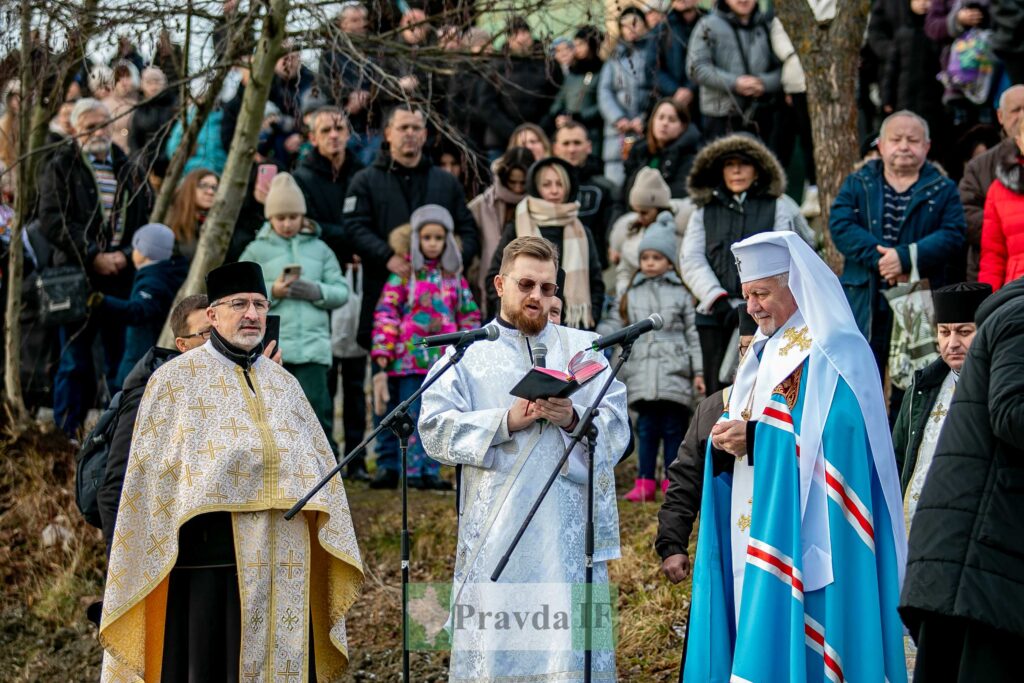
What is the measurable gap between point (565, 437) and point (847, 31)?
5630mm

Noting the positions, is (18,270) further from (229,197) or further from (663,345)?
(663,345)

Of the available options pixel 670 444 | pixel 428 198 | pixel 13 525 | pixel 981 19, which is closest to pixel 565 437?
pixel 670 444

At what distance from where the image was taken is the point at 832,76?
1086cm

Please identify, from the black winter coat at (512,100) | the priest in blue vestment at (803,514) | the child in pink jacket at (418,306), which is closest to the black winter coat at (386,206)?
the child in pink jacket at (418,306)

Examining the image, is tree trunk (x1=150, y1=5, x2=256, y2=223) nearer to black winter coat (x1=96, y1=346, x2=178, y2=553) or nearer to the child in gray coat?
black winter coat (x1=96, y1=346, x2=178, y2=553)

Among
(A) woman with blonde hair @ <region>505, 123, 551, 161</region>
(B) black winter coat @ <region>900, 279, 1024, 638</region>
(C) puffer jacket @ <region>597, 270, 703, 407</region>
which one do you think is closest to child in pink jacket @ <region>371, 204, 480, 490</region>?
(C) puffer jacket @ <region>597, 270, 703, 407</region>

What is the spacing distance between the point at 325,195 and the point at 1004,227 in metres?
4.95

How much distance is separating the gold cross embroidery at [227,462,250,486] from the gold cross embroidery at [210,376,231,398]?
346 mm

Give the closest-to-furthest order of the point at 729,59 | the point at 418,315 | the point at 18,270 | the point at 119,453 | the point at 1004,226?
the point at 119,453 < the point at 1004,226 < the point at 418,315 < the point at 18,270 < the point at 729,59

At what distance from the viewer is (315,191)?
36.7 feet

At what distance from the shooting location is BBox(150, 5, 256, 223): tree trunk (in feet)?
32.2

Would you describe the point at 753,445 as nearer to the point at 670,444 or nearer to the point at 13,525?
the point at 670,444

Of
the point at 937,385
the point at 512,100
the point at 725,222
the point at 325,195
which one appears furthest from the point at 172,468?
the point at 512,100

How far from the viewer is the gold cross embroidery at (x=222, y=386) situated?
6.81 meters
